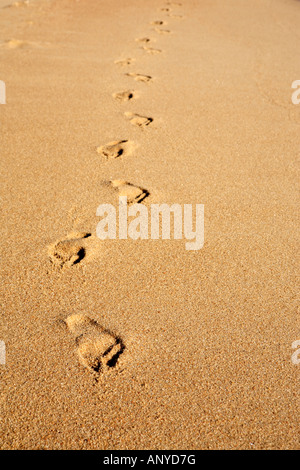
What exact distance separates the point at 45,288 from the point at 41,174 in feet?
2.70

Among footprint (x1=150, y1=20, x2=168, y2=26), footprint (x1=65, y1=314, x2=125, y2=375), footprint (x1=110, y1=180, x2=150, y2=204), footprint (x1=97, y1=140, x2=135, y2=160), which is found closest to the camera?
footprint (x1=65, y1=314, x2=125, y2=375)

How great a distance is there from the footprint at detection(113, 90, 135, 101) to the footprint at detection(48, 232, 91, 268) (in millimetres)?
1518

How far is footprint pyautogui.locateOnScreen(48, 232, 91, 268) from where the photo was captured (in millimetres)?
1630

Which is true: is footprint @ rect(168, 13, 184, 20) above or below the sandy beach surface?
above

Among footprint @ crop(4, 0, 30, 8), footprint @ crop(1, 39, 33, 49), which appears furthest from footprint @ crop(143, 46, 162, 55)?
footprint @ crop(4, 0, 30, 8)

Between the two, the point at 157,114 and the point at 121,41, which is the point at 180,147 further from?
the point at 121,41

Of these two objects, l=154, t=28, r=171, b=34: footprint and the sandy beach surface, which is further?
l=154, t=28, r=171, b=34: footprint

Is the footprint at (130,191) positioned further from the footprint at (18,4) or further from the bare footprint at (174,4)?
the bare footprint at (174,4)

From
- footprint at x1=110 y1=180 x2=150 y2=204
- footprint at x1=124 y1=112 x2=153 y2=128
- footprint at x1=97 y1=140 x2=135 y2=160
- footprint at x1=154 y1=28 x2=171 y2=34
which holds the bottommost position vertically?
footprint at x1=110 y1=180 x2=150 y2=204

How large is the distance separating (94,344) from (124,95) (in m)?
2.13

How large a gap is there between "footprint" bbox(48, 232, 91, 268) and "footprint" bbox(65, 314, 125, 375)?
0.94ft

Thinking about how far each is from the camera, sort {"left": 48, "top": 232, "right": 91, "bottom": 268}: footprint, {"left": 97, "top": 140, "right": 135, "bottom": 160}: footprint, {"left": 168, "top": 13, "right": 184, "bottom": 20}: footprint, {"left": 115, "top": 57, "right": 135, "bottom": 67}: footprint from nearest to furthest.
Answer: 1. {"left": 48, "top": 232, "right": 91, "bottom": 268}: footprint
2. {"left": 97, "top": 140, "right": 135, "bottom": 160}: footprint
3. {"left": 115, "top": 57, "right": 135, "bottom": 67}: footprint
4. {"left": 168, "top": 13, "right": 184, "bottom": 20}: footprint

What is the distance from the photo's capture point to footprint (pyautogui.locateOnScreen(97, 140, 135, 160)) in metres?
2.31

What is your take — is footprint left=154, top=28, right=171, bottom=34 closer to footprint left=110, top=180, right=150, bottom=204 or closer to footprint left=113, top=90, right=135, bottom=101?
footprint left=113, top=90, right=135, bottom=101
